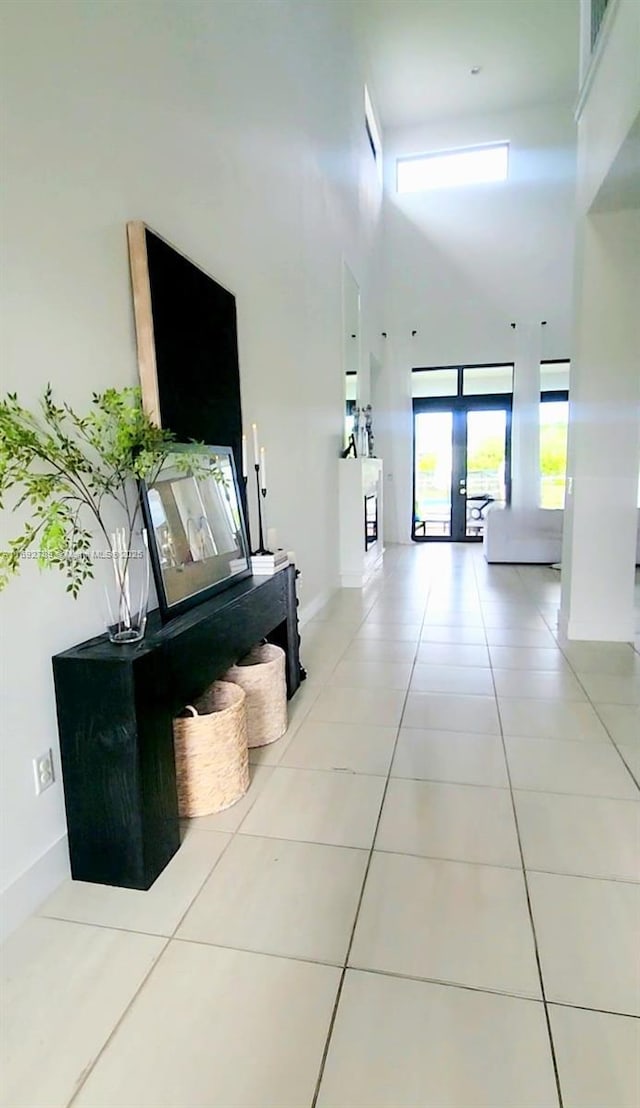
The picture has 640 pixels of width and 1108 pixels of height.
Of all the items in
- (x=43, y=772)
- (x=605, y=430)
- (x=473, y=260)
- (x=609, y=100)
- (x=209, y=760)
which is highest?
(x=473, y=260)

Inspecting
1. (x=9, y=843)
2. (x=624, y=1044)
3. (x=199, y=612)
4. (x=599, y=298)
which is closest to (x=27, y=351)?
(x=199, y=612)

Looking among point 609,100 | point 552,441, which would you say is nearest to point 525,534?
point 552,441

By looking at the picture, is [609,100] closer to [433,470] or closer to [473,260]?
[473,260]

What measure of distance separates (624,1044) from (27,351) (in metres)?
2.23

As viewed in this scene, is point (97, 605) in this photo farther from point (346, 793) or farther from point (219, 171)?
point (219, 171)

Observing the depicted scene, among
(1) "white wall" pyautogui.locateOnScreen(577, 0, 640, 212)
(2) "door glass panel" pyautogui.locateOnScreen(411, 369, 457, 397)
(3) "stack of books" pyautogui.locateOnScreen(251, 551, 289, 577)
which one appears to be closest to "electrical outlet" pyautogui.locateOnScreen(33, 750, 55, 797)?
(3) "stack of books" pyautogui.locateOnScreen(251, 551, 289, 577)

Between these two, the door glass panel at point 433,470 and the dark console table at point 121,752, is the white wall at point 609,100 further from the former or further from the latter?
the door glass panel at point 433,470

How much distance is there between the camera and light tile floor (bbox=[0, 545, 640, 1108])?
3.97 ft

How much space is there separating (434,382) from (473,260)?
1921 mm

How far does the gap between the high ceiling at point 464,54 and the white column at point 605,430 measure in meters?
4.66

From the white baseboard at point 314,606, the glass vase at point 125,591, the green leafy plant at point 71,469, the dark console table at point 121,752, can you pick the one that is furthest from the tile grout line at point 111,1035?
the white baseboard at point 314,606

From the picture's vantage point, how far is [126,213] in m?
2.10

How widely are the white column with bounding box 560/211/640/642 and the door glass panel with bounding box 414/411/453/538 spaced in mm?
5422

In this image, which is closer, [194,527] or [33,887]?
[33,887]
